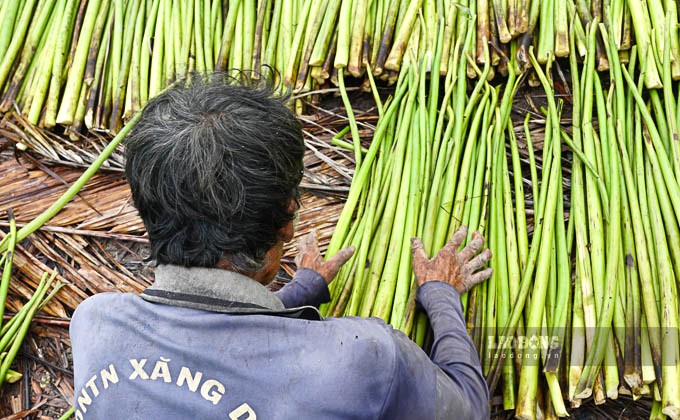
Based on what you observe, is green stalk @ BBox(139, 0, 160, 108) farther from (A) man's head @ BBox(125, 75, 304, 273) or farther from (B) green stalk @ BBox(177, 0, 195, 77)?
(A) man's head @ BBox(125, 75, 304, 273)

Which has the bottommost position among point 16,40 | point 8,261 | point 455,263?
point 8,261

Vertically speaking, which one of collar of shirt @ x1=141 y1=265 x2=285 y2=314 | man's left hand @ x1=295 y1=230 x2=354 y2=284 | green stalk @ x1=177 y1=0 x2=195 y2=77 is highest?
green stalk @ x1=177 y1=0 x2=195 y2=77

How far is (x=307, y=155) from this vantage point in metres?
2.38

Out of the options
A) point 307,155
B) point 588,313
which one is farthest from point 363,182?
point 588,313

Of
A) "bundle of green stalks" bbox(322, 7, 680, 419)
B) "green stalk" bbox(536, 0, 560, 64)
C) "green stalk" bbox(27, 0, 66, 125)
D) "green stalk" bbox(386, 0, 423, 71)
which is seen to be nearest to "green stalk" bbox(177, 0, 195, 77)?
"green stalk" bbox(27, 0, 66, 125)

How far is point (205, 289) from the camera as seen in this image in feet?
3.97

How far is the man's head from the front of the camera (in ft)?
3.77

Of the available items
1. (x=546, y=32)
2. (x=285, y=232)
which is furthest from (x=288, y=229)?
(x=546, y=32)

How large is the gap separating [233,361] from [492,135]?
1322 mm

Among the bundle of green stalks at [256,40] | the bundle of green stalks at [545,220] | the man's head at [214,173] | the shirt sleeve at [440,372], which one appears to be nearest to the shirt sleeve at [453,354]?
the shirt sleeve at [440,372]

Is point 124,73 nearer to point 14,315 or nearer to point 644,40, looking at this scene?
point 14,315

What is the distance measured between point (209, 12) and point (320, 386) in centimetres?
194

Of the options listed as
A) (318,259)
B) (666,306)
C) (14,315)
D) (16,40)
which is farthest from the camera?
(16,40)

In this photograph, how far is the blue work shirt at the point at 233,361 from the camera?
1127mm
